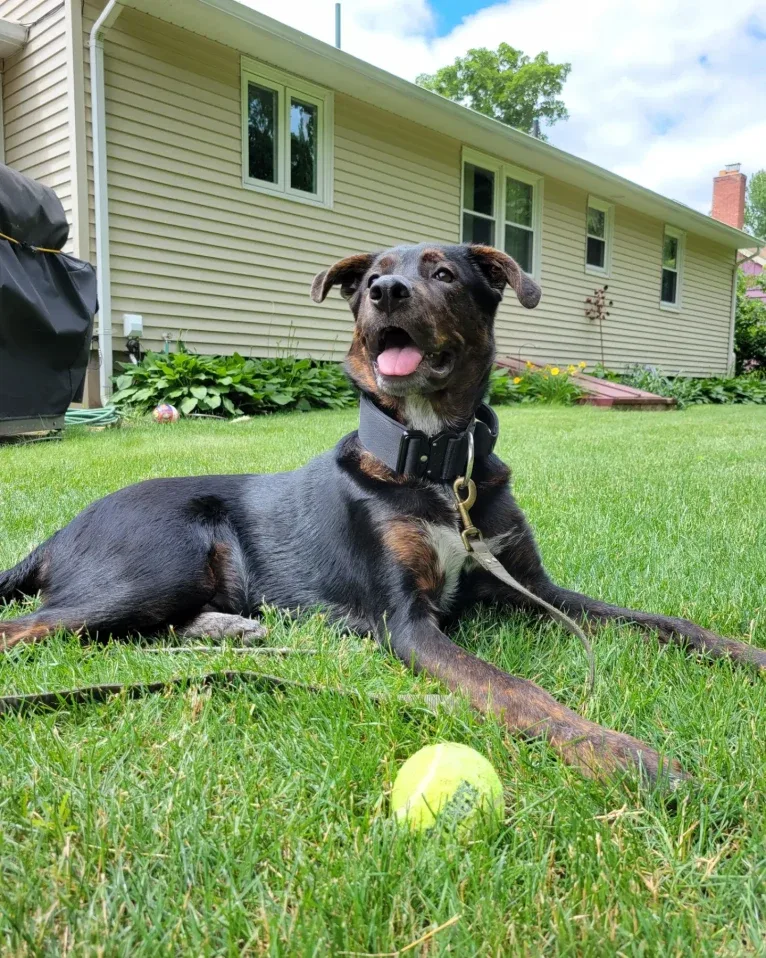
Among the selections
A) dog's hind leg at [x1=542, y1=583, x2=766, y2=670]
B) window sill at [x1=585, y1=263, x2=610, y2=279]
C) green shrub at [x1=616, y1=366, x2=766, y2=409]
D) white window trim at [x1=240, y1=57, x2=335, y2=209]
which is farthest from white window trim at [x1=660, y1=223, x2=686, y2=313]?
dog's hind leg at [x1=542, y1=583, x2=766, y2=670]

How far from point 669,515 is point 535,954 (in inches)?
128

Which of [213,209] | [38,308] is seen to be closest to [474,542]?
Result: [38,308]

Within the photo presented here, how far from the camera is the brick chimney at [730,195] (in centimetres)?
3481

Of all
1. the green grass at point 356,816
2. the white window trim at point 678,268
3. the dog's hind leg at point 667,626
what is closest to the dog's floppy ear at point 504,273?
the dog's hind leg at point 667,626

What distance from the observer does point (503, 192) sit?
1451cm

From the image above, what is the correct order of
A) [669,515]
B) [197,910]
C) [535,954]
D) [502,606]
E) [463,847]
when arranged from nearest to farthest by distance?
[535,954] → [197,910] → [463,847] → [502,606] → [669,515]

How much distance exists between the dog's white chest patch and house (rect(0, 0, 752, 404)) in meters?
7.56

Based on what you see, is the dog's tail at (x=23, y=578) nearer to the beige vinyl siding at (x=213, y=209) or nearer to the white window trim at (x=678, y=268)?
the beige vinyl siding at (x=213, y=209)

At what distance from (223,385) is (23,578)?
22.5 feet

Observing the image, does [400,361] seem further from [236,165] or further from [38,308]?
[236,165]

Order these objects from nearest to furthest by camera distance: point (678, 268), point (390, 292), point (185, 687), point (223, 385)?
point (185, 687), point (390, 292), point (223, 385), point (678, 268)

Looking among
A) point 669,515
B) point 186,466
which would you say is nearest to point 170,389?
point 186,466

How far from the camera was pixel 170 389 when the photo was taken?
8.90 meters

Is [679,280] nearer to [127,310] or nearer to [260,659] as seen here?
[127,310]
